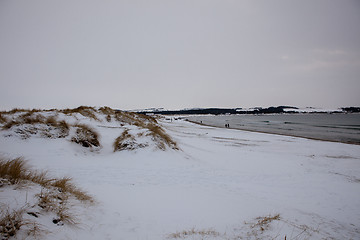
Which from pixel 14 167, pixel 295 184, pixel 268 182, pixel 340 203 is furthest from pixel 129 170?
pixel 340 203

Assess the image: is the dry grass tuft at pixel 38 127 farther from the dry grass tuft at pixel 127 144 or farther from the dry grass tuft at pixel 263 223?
the dry grass tuft at pixel 263 223

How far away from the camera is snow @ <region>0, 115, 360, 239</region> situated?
3.01 metres

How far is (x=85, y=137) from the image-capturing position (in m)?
8.85

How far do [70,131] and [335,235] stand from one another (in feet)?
36.2

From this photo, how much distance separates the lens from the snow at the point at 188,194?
9.86 feet

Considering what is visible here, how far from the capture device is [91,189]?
441 cm

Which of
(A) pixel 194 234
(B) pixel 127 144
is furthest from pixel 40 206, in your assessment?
(B) pixel 127 144

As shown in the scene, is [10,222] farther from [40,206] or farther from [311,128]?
[311,128]

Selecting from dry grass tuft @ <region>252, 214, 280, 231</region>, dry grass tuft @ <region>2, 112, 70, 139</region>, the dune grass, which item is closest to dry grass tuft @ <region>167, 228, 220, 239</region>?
dry grass tuft @ <region>252, 214, 280, 231</region>

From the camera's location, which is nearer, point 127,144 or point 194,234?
point 194,234

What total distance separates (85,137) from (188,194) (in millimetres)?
6870

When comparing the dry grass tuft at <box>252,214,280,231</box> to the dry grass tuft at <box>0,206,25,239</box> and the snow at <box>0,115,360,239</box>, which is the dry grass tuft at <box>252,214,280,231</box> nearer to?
the snow at <box>0,115,360,239</box>

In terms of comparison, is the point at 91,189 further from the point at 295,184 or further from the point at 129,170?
the point at 295,184

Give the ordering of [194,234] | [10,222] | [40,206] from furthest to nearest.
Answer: [194,234] → [40,206] → [10,222]
